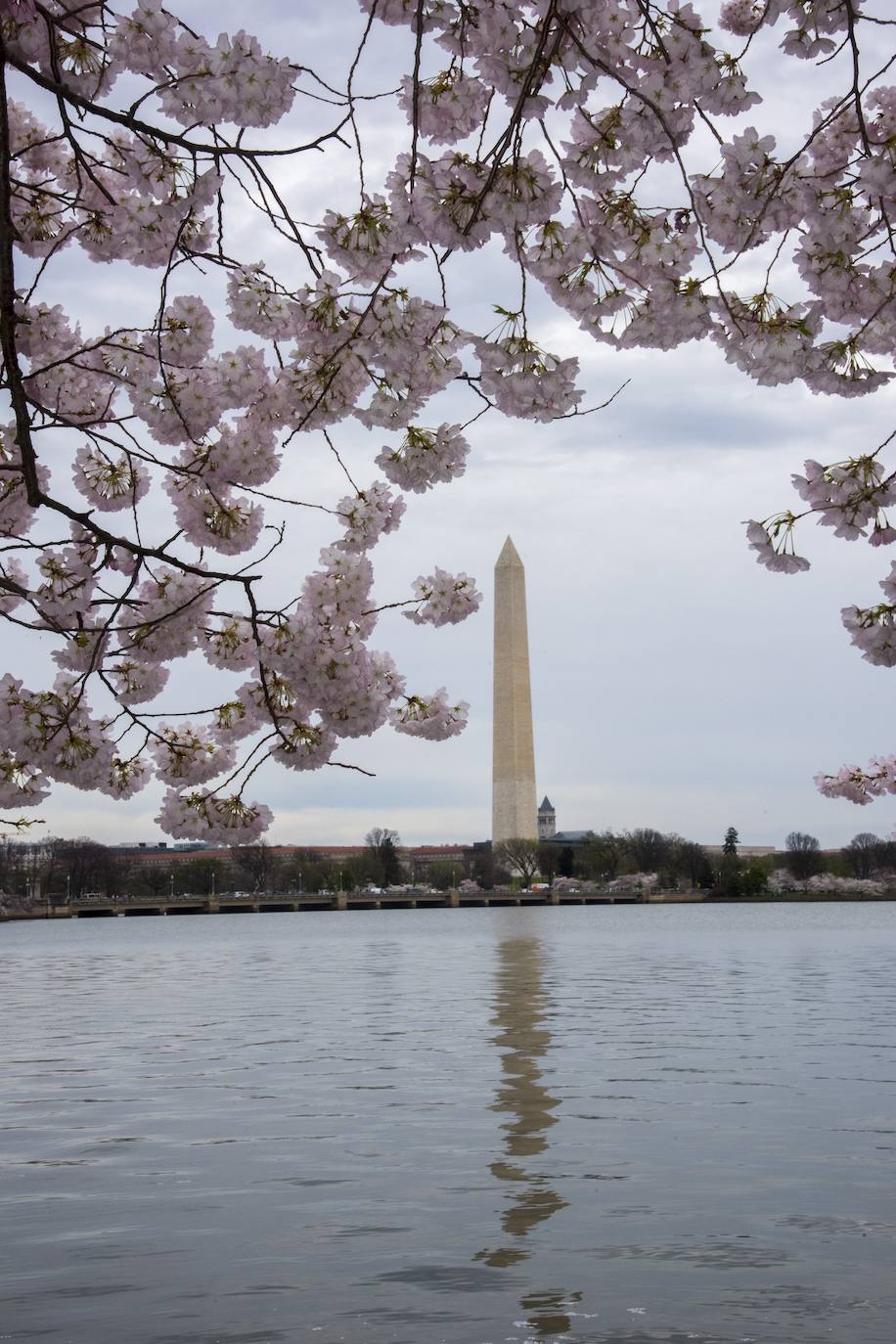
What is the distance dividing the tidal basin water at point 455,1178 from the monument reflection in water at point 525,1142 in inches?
1.1

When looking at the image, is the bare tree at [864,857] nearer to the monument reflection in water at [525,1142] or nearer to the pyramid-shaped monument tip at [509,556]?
the pyramid-shaped monument tip at [509,556]

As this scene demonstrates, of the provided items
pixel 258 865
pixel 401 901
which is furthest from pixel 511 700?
pixel 258 865

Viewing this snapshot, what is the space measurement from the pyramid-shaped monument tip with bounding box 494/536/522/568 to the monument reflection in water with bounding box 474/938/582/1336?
201 ft

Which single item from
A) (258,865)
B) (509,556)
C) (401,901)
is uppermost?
(509,556)

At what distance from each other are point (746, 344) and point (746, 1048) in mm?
11415

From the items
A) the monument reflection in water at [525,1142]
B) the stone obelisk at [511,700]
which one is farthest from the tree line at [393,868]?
the monument reflection in water at [525,1142]

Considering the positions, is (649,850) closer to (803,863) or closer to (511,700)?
(803,863)

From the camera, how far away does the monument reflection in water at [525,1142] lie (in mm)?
5836

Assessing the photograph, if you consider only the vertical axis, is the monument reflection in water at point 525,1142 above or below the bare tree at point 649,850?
below

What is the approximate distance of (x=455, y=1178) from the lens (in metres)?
8.48

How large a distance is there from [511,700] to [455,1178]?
77859mm

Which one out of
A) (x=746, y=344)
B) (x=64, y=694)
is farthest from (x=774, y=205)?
(x=64, y=694)

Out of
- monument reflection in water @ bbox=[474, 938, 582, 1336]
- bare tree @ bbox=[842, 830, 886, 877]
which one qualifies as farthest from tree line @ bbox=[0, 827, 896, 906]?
monument reflection in water @ bbox=[474, 938, 582, 1336]

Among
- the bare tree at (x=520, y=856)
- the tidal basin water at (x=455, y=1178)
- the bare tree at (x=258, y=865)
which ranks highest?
the bare tree at (x=258, y=865)
